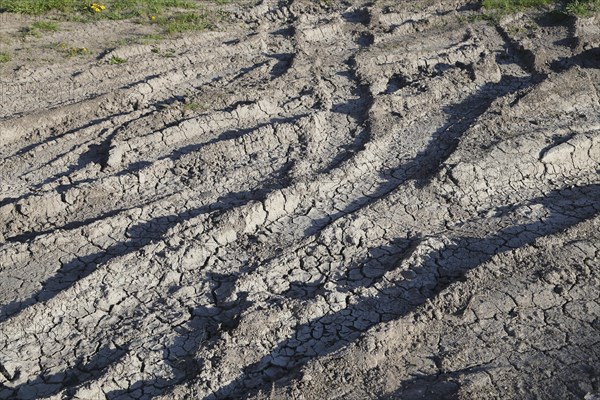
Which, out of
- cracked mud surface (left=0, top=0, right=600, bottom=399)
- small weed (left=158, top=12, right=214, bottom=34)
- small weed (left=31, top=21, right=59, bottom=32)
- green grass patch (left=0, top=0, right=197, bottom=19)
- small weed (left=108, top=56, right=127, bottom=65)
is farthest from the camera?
green grass patch (left=0, top=0, right=197, bottom=19)

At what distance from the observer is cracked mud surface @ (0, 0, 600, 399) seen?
4.40 m

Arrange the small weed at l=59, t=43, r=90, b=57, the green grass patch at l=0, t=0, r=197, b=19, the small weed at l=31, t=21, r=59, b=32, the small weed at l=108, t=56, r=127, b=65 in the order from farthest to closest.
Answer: the green grass patch at l=0, t=0, r=197, b=19, the small weed at l=31, t=21, r=59, b=32, the small weed at l=59, t=43, r=90, b=57, the small weed at l=108, t=56, r=127, b=65

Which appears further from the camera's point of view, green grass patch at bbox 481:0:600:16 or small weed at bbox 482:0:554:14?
small weed at bbox 482:0:554:14

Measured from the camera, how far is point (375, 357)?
4.27m

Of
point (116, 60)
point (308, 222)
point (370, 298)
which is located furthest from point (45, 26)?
point (370, 298)

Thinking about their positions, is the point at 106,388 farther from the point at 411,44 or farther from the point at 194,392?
the point at 411,44

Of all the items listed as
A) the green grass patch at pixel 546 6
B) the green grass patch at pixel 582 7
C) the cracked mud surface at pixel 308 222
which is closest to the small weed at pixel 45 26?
the cracked mud surface at pixel 308 222

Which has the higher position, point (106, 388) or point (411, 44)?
point (411, 44)

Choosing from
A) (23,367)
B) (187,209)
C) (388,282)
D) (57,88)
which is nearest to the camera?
(23,367)

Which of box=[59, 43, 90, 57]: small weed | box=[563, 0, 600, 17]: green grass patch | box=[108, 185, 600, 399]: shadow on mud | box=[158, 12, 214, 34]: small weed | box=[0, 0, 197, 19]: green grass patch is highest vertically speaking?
box=[0, 0, 197, 19]: green grass patch

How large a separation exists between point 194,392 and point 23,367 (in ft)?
4.79

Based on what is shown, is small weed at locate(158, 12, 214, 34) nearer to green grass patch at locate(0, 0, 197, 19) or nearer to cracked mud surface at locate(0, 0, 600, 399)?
green grass patch at locate(0, 0, 197, 19)

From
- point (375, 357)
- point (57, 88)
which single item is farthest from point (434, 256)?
point (57, 88)

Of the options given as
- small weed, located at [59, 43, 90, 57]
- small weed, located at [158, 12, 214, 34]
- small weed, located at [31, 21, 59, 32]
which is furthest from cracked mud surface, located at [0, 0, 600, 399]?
small weed, located at [31, 21, 59, 32]
